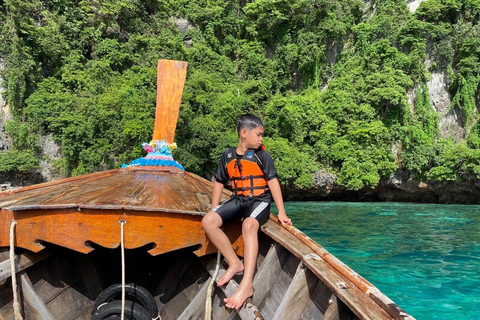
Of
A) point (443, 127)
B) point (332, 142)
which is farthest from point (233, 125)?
point (443, 127)

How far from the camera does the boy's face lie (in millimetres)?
2361

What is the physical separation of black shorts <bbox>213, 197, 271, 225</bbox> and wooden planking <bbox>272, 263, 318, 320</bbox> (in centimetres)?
50

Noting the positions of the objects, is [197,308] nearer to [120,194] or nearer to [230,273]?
[230,273]

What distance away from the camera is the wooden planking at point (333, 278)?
1356mm

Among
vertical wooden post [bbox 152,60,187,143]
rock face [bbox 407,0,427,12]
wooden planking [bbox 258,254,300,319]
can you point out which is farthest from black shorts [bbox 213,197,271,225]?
rock face [bbox 407,0,427,12]

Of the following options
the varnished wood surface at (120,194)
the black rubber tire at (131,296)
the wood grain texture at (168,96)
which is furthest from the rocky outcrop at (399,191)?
the black rubber tire at (131,296)

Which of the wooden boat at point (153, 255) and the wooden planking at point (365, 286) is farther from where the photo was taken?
the wooden boat at point (153, 255)

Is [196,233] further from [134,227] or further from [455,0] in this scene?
[455,0]

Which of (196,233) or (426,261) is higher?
(196,233)

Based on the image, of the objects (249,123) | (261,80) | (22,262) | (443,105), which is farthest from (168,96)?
(443,105)

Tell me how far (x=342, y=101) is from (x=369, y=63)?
122 inches

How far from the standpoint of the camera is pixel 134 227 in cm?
214

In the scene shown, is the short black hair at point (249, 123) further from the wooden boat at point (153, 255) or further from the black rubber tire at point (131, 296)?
the black rubber tire at point (131, 296)

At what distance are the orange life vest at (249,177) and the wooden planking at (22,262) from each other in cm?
160
